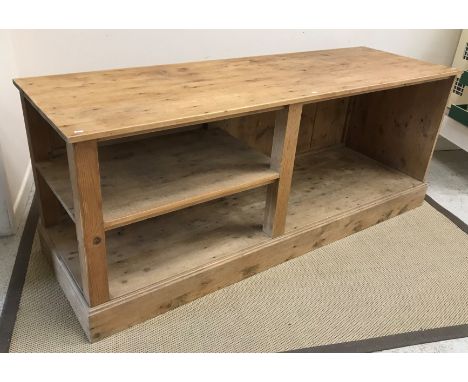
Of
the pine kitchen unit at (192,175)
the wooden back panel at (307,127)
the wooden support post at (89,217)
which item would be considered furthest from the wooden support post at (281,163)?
the wooden support post at (89,217)

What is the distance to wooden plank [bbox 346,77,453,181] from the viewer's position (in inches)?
82.8

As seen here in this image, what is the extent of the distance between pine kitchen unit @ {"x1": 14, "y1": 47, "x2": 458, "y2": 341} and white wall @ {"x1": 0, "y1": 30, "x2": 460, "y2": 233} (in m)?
0.24

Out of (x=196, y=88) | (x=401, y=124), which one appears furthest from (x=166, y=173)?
(x=401, y=124)

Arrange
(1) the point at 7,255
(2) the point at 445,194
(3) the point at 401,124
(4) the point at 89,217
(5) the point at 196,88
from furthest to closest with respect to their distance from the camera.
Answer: (2) the point at 445,194 < (3) the point at 401,124 < (1) the point at 7,255 < (5) the point at 196,88 < (4) the point at 89,217

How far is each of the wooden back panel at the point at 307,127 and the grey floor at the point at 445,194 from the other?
0.62 metres

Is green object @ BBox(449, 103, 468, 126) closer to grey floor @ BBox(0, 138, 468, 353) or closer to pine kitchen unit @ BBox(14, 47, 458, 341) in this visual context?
grey floor @ BBox(0, 138, 468, 353)

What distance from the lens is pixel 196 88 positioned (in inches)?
58.3

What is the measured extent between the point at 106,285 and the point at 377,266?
1.08m

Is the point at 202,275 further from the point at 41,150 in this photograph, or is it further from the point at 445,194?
the point at 445,194

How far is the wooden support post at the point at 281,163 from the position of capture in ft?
4.91

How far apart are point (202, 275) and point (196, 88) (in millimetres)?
638

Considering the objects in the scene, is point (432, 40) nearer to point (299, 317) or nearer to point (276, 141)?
point (276, 141)
